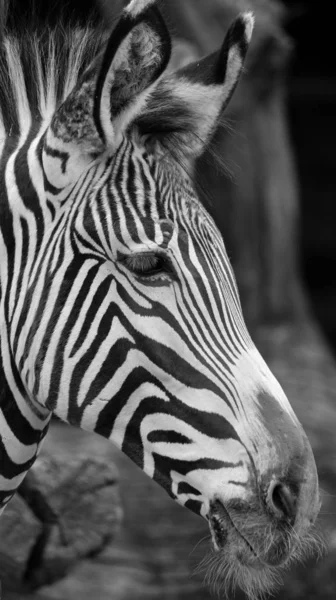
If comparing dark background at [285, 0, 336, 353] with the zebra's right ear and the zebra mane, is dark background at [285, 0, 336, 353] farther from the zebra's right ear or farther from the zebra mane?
the zebra's right ear

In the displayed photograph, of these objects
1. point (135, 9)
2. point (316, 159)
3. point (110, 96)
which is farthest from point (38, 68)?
point (316, 159)

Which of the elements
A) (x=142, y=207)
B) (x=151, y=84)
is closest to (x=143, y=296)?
(x=142, y=207)

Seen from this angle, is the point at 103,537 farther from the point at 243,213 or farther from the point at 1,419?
the point at 243,213

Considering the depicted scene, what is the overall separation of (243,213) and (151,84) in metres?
6.68

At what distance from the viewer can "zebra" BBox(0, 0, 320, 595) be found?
2.51 metres

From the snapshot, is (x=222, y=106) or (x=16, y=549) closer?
(x=222, y=106)

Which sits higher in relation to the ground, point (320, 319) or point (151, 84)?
point (151, 84)

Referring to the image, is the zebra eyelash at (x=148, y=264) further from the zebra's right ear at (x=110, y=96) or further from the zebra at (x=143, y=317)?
the zebra's right ear at (x=110, y=96)

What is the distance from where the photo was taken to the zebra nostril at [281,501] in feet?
8.05

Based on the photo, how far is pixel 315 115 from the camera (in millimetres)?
14055

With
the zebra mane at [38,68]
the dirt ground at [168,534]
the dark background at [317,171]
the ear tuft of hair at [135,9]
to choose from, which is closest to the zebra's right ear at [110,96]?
the ear tuft of hair at [135,9]

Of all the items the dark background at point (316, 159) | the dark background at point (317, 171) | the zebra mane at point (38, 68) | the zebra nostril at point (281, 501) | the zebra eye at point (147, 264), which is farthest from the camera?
the dark background at point (317, 171)

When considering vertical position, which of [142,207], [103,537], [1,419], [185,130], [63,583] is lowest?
[63,583]

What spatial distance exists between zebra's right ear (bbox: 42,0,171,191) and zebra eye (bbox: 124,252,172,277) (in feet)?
1.18
